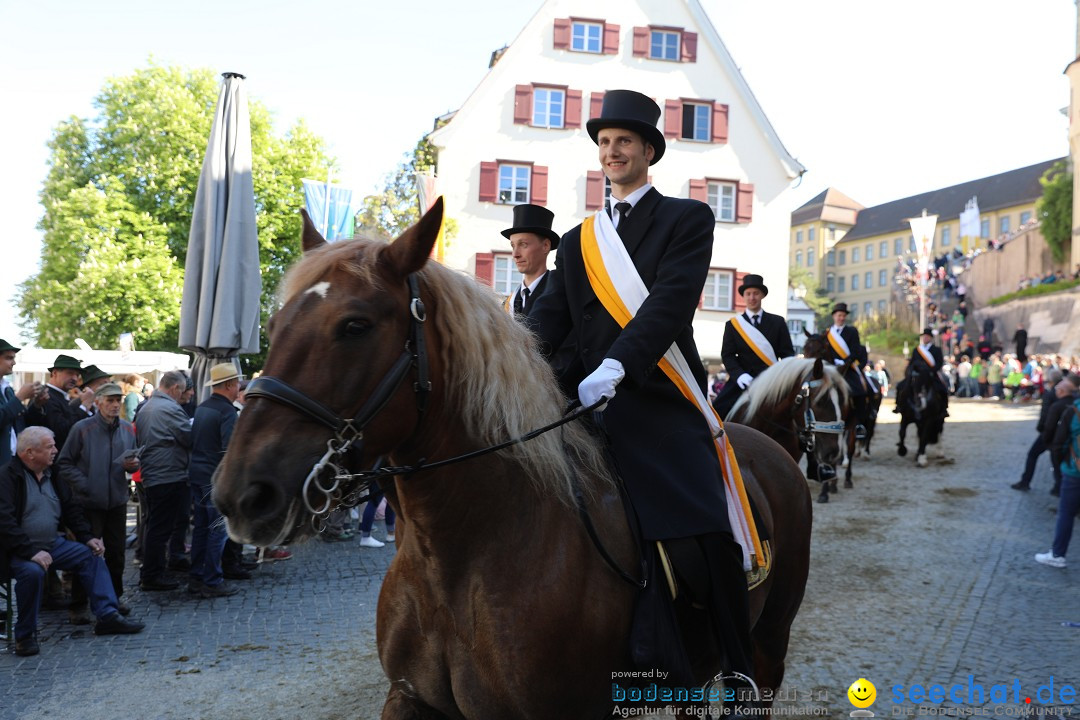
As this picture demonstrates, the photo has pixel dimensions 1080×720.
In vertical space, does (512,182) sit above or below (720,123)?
below

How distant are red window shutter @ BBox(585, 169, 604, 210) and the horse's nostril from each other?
2652 cm

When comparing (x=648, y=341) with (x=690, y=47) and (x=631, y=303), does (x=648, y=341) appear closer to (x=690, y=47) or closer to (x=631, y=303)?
(x=631, y=303)

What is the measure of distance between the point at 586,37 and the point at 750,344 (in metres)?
22.8

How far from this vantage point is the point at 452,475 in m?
2.50

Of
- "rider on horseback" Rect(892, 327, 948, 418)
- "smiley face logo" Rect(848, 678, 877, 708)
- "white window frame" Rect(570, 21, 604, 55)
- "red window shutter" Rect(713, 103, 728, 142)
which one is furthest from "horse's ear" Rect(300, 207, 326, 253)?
"red window shutter" Rect(713, 103, 728, 142)

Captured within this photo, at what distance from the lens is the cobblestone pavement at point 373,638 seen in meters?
5.05

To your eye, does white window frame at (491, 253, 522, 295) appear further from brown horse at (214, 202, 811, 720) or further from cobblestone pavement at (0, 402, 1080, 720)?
brown horse at (214, 202, 811, 720)

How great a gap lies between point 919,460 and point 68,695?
15408 millimetres

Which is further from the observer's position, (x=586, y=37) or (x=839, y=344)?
(x=586, y=37)

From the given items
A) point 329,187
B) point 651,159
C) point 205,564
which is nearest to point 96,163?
point 329,187

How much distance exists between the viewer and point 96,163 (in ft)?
84.3

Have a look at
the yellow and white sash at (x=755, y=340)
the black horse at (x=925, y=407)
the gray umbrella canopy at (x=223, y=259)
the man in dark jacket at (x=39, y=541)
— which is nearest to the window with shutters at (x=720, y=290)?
the black horse at (x=925, y=407)

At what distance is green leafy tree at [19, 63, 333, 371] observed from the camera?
957 inches

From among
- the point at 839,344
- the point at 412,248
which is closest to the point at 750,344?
the point at 839,344
